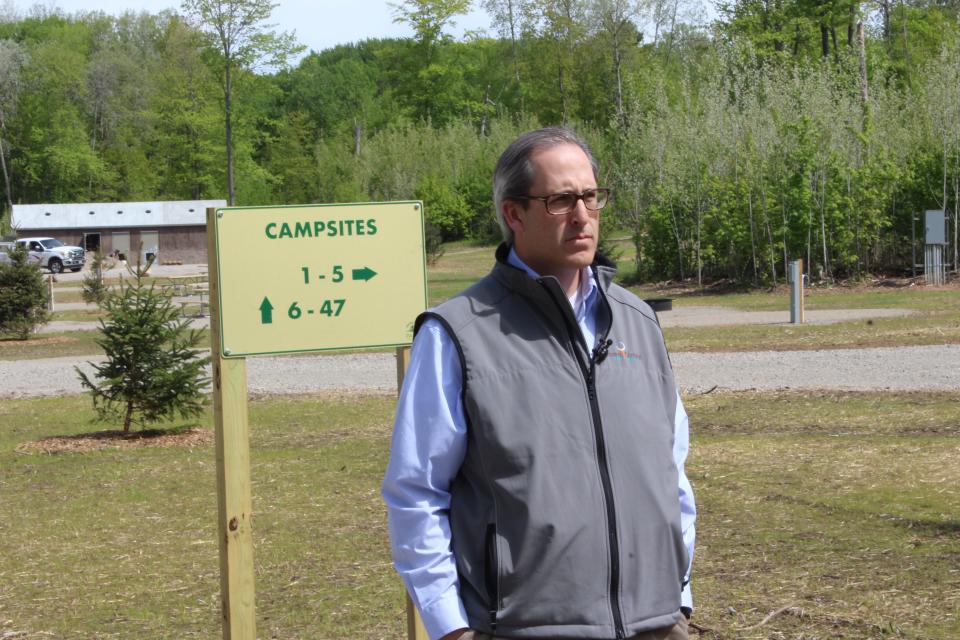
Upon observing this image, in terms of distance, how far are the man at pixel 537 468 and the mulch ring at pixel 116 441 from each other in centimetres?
920

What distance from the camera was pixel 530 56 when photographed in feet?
262

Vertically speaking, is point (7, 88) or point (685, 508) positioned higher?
point (7, 88)

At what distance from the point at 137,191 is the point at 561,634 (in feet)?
300

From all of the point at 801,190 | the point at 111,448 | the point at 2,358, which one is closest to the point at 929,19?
the point at 801,190

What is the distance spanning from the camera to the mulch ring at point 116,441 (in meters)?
11.4

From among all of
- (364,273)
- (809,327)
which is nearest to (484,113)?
(809,327)

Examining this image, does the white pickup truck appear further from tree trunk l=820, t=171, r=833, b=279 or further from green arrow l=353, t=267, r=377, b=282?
green arrow l=353, t=267, r=377, b=282

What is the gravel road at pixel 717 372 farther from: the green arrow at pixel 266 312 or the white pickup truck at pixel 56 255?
the white pickup truck at pixel 56 255

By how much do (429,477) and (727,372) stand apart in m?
13.0

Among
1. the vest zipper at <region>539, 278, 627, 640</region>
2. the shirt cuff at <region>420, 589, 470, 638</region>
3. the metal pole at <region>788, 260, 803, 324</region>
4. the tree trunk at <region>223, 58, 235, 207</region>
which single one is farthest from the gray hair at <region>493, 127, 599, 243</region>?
the tree trunk at <region>223, 58, 235, 207</region>

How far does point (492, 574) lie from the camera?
2488mm

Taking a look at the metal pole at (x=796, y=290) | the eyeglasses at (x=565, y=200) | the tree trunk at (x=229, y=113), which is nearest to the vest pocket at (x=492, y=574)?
the eyeglasses at (x=565, y=200)

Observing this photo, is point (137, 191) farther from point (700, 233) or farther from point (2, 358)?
point (2, 358)

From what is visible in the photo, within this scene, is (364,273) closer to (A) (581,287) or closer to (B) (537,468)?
(A) (581,287)
